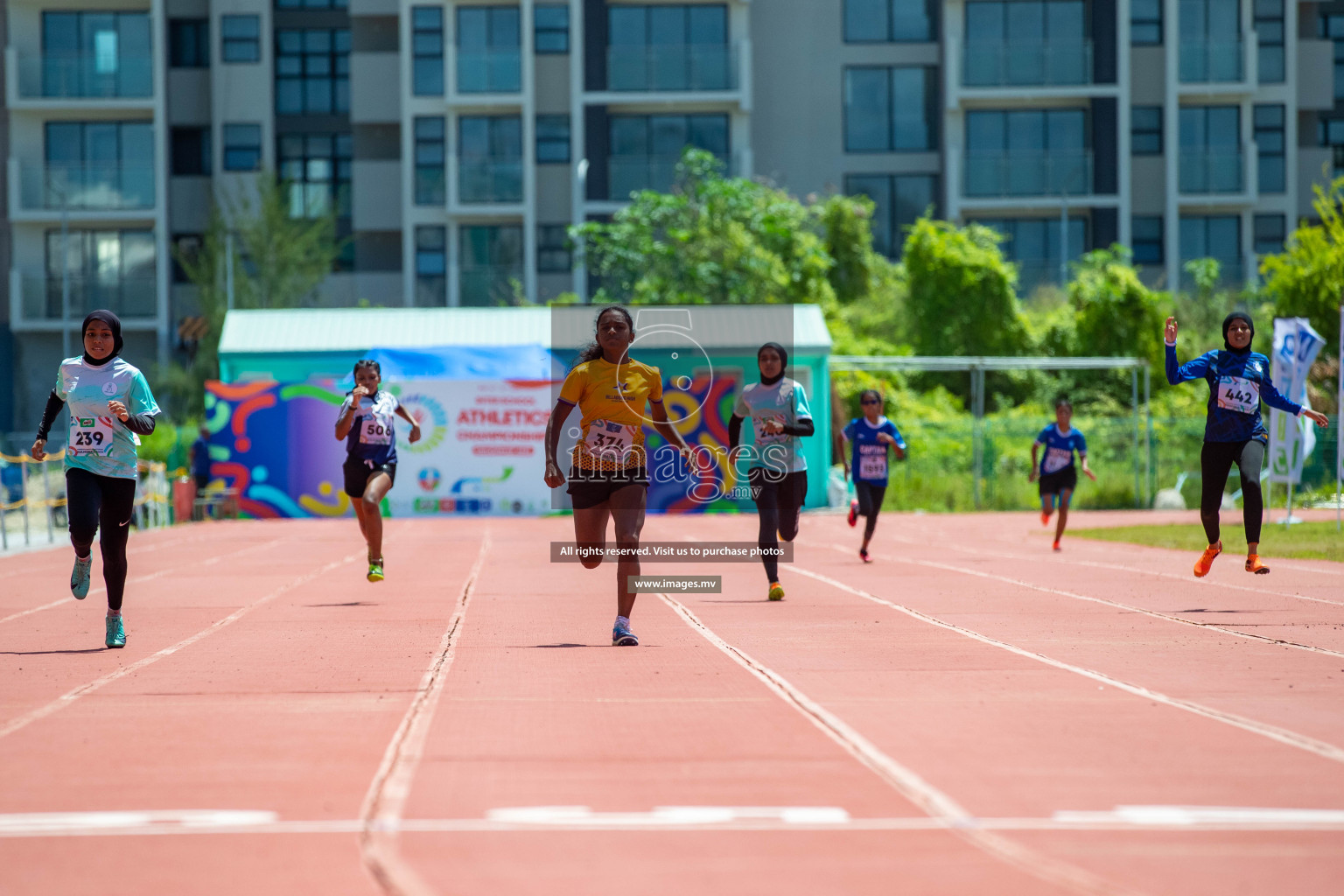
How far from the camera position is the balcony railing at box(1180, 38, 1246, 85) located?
152 feet

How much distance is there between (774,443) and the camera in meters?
12.1

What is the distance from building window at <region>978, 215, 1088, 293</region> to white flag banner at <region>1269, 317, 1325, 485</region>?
82.8 ft

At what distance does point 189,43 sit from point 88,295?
8.65m

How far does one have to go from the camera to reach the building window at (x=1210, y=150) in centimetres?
4656

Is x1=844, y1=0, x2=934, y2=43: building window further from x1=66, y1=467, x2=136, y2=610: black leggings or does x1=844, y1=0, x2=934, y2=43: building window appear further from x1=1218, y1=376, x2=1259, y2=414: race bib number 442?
x1=66, y1=467, x2=136, y2=610: black leggings

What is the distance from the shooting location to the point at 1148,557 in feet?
56.8

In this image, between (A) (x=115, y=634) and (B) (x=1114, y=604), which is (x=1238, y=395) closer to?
(B) (x=1114, y=604)

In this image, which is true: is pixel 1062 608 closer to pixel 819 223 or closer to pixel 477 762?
pixel 477 762

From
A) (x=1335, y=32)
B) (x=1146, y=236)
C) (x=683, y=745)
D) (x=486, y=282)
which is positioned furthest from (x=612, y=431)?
(x=1335, y=32)

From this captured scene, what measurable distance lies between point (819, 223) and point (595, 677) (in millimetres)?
37352

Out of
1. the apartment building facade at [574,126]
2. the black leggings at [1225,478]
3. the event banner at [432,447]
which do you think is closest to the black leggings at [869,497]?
the black leggings at [1225,478]

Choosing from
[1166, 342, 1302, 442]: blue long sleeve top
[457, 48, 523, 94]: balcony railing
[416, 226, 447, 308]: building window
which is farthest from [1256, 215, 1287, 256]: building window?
[1166, 342, 1302, 442]: blue long sleeve top

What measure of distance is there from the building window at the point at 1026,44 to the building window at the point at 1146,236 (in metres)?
4.77

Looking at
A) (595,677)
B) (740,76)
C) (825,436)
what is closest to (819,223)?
(740,76)
